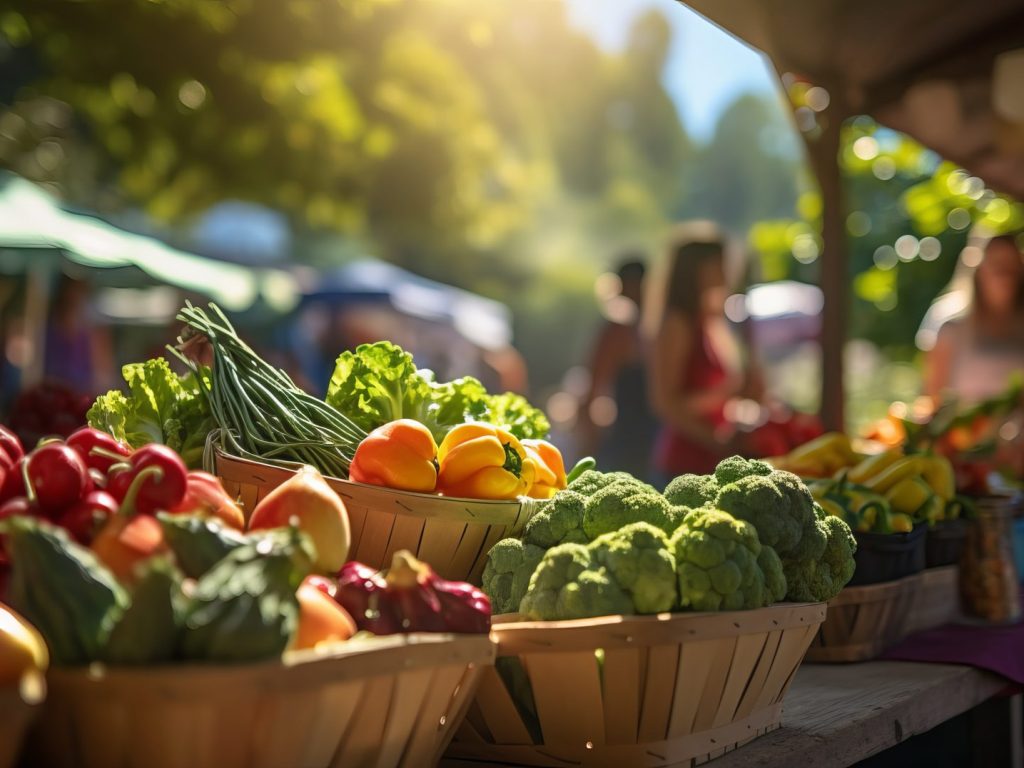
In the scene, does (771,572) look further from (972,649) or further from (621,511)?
(972,649)

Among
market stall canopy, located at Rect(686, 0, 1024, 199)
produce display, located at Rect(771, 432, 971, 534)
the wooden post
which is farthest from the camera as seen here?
the wooden post

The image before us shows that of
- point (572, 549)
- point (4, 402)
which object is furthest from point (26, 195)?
point (572, 549)

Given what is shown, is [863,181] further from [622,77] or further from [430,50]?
[622,77]

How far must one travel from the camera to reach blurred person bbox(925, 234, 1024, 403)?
16.6ft

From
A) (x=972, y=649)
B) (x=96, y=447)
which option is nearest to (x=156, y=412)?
(x=96, y=447)

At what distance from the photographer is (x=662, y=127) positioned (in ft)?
228

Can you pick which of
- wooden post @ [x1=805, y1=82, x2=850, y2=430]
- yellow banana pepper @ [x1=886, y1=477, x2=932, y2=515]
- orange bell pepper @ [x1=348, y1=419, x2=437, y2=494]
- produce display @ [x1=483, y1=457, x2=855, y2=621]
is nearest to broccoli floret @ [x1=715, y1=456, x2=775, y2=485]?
produce display @ [x1=483, y1=457, x2=855, y2=621]

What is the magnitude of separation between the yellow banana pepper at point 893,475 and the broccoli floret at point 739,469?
1.05 m

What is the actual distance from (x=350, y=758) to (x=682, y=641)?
513 mm

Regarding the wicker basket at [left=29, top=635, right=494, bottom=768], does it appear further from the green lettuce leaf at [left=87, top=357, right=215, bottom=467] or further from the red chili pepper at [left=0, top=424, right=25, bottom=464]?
the green lettuce leaf at [left=87, top=357, right=215, bottom=467]

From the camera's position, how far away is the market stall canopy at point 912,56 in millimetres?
4078

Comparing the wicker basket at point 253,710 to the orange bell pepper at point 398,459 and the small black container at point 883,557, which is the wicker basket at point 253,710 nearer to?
the orange bell pepper at point 398,459

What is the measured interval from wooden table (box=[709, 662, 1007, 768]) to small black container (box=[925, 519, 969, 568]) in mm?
424

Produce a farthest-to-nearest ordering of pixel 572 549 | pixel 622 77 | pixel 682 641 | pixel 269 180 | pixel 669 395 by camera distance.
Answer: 1. pixel 622 77
2. pixel 269 180
3. pixel 669 395
4. pixel 572 549
5. pixel 682 641
